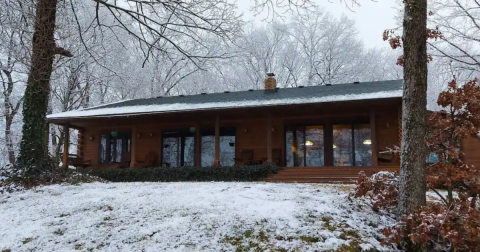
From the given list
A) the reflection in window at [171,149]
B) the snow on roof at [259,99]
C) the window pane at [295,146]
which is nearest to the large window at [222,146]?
the reflection in window at [171,149]

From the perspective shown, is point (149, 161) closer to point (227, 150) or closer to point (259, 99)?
point (227, 150)

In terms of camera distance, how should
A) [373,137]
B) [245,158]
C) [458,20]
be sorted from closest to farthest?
[373,137] < [245,158] < [458,20]

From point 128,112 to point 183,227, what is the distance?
358 inches

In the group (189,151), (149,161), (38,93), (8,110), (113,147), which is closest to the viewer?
(38,93)

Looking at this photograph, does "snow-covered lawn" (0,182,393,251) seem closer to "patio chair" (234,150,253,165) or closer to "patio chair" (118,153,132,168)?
"patio chair" (234,150,253,165)

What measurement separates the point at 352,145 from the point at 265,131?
114 inches

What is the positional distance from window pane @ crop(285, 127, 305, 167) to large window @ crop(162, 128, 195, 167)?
3560mm

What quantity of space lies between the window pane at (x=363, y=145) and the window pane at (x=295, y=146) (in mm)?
1719

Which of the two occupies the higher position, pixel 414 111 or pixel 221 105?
pixel 221 105

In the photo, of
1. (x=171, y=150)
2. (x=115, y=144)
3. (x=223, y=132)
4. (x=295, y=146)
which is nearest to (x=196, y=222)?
(x=295, y=146)

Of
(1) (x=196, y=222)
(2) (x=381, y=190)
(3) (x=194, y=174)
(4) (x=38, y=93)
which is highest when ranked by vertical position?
(4) (x=38, y=93)

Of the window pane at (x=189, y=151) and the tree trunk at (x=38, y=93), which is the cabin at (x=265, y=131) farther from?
the tree trunk at (x=38, y=93)

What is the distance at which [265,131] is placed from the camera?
13.3m

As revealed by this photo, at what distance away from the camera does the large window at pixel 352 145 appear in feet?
40.0
